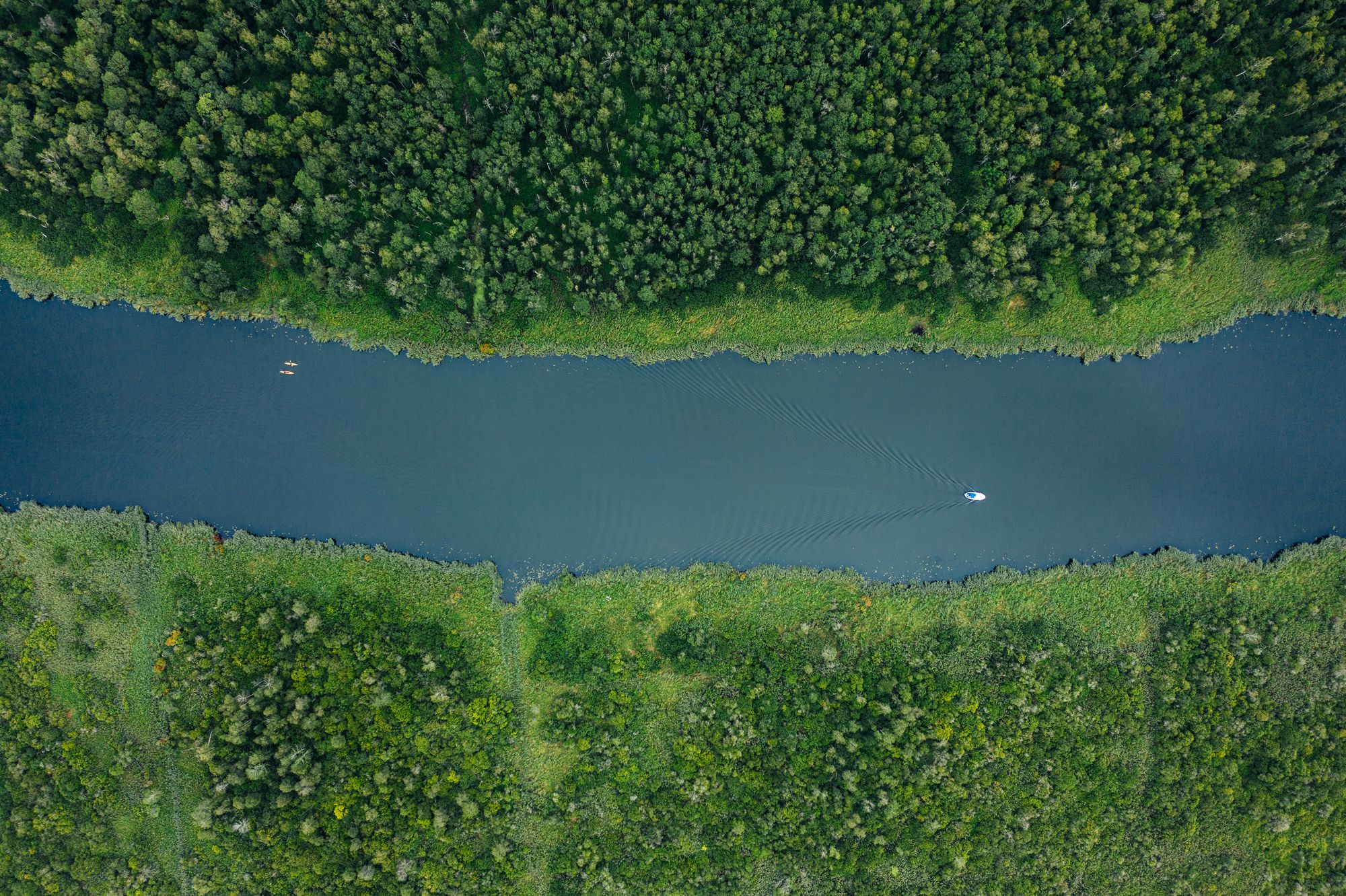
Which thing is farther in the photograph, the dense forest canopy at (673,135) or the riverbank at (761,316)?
the riverbank at (761,316)

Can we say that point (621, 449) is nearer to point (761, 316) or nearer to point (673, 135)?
point (761, 316)

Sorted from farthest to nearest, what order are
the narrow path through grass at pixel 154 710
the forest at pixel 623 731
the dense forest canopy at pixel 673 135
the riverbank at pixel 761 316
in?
the riverbank at pixel 761 316
the narrow path through grass at pixel 154 710
the forest at pixel 623 731
the dense forest canopy at pixel 673 135

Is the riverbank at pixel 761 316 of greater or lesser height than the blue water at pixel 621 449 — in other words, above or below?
above

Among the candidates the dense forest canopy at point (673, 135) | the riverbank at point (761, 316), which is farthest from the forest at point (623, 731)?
the dense forest canopy at point (673, 135)

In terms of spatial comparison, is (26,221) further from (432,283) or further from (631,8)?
(631,8)

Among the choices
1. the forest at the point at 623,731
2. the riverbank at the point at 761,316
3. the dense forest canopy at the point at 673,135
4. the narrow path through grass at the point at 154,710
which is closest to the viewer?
the dense forest canopy at the point at 673,135

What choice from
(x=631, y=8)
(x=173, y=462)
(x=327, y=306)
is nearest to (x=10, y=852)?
(x=173, y=462)

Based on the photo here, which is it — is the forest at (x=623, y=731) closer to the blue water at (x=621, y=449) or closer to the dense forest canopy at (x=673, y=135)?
the blue water at (x=621, y=449)

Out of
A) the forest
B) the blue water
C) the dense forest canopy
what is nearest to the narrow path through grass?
the forest
